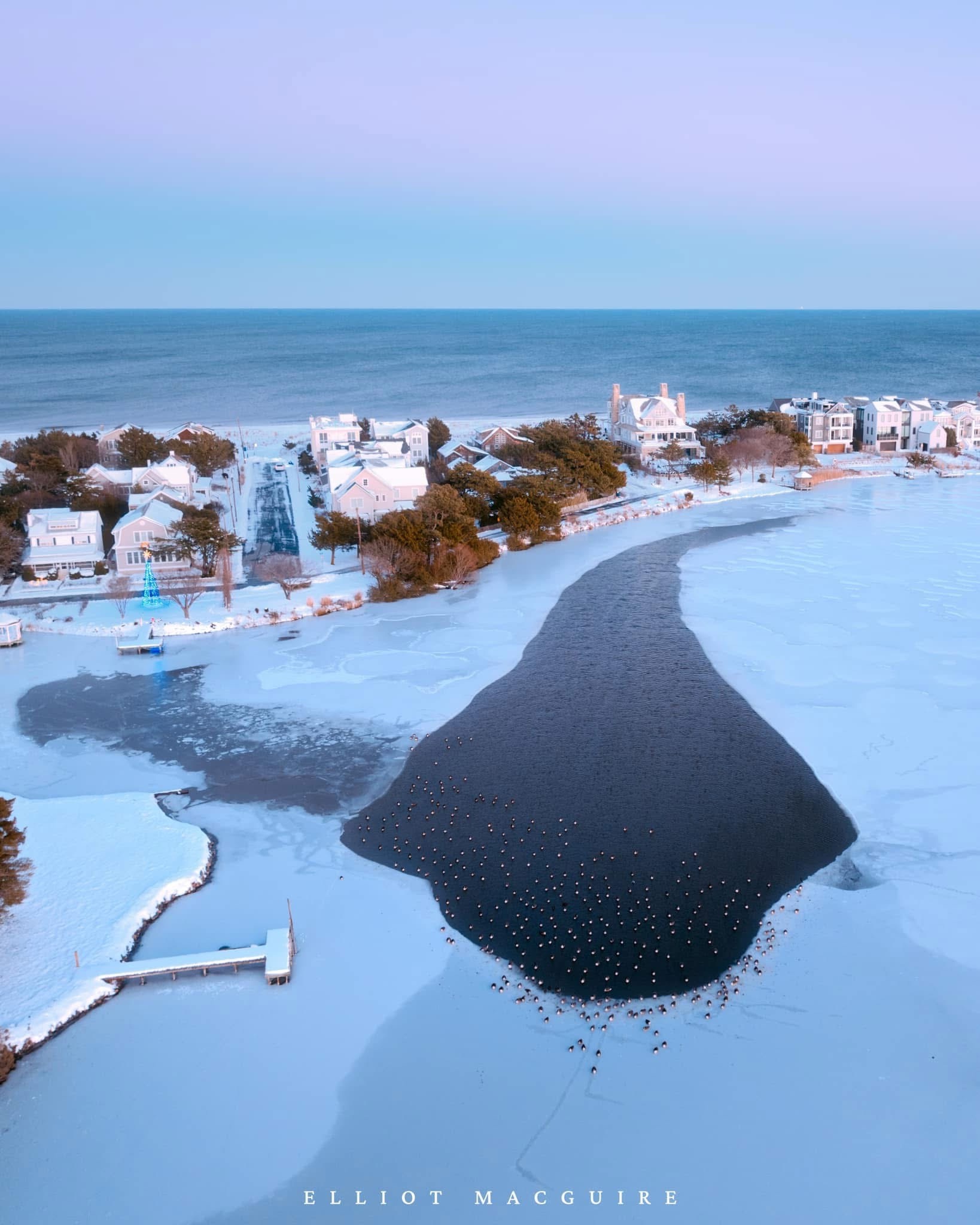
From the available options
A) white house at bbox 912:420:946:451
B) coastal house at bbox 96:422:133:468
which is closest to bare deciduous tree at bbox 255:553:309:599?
coastal house at bbox 96:422:133:468

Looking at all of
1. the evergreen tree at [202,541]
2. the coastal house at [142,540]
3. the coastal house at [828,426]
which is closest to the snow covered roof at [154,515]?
the coastal house at [142,540]

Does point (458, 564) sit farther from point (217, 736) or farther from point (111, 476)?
point (111, 476)

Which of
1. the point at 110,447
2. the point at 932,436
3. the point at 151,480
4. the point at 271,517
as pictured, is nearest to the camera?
the point at 151,480

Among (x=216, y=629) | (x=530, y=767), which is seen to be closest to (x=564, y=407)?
(x=216, y=629)

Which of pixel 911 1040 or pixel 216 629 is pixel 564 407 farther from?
pixel 911 1040

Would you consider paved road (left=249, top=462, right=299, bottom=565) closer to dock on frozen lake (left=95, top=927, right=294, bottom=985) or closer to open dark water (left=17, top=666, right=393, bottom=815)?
open dark water (left=17, top=666, right=393, bottom=815)

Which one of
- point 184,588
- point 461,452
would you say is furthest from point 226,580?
point 461,452
